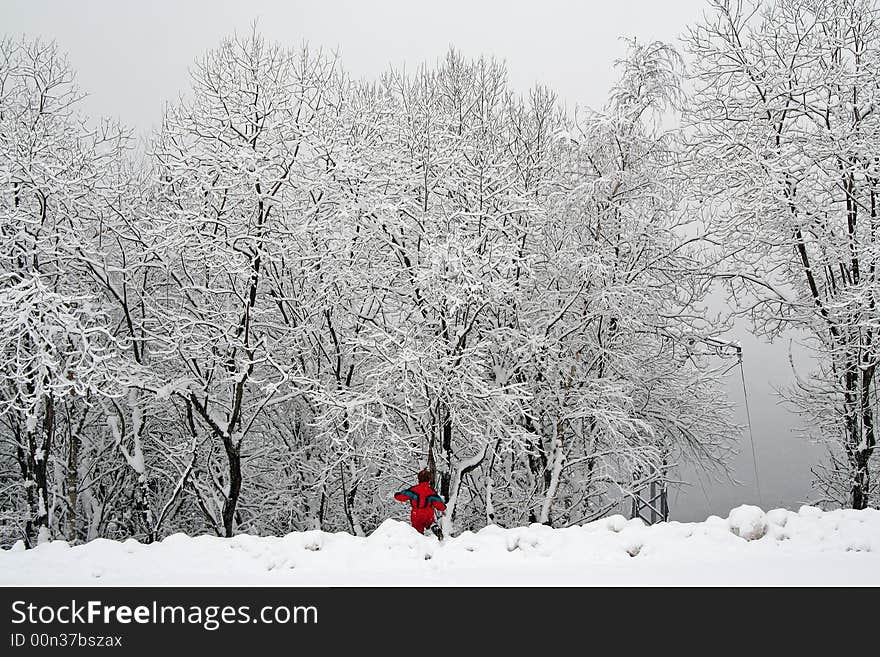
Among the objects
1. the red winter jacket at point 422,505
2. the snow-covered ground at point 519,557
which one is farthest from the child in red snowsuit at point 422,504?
the snow-covered ground at point 519,557

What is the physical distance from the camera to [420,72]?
46.9 ft

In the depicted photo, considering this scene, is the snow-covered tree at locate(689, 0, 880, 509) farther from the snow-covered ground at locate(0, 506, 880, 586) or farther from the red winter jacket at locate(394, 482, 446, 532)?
the red winter jacket at locate(394, 482, 446, 532)

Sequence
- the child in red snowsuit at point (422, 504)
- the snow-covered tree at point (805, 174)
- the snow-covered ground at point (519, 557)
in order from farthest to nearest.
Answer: the snow-covered tree at point (805, 174)
the child in red snowsuit at point (422, 504)
the snow-covered ground at point (519, 557)

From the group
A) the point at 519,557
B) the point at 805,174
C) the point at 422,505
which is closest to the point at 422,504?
the point at 422,505

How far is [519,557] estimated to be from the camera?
562 cm

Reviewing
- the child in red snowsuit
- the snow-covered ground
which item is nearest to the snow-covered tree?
the snow-covered ground

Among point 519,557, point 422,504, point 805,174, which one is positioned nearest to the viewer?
point 519,557

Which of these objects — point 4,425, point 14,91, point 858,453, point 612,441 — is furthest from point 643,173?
point 4,425

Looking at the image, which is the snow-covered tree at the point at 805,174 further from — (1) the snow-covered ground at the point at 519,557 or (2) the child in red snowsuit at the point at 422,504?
(2) the child in red snowsuit at the point at 422,504

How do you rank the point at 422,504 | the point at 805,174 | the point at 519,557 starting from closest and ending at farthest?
1. the point at 519,557
2. the point at 422,504
3. the point at 805,174

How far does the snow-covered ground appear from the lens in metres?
5.09

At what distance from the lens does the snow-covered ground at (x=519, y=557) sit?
5.09 metres

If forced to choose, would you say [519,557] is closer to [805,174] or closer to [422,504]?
[422,504]

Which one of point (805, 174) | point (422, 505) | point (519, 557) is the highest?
point (805, 174)
